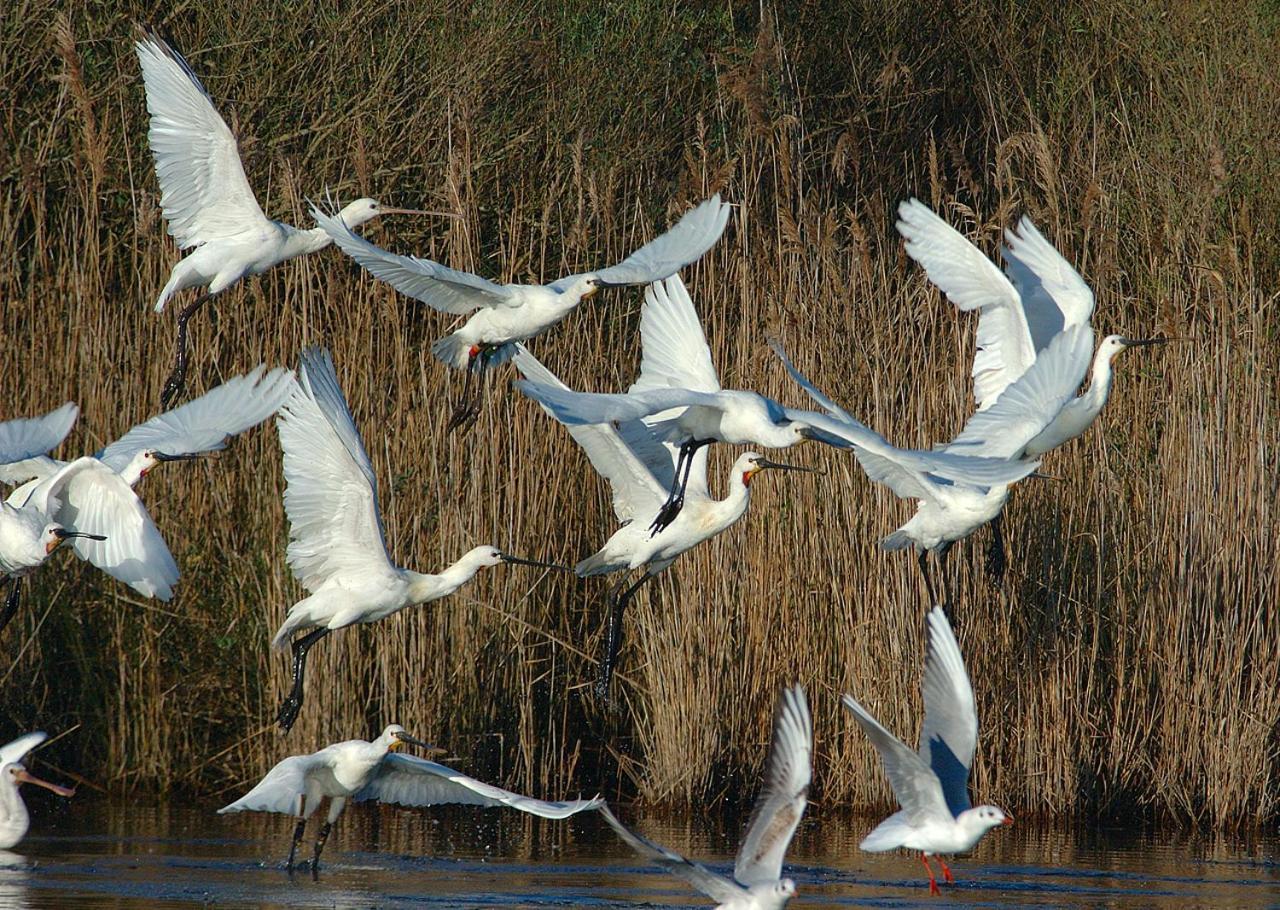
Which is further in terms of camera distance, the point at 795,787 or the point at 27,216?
the point at 27,216

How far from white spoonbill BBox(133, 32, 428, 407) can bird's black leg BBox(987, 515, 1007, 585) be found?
334 centimetres

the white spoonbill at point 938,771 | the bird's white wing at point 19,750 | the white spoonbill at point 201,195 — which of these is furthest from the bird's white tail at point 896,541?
the bird's white wing at point 19,750

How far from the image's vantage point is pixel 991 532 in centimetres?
929

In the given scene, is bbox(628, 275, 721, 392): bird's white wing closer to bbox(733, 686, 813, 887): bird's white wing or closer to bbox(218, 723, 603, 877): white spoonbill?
bbox(218, 723, 603, 877): white spoonbill

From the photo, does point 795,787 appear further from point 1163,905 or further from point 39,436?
point 39,436

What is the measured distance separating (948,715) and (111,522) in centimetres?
344

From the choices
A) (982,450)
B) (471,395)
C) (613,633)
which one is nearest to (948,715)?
(982,450)

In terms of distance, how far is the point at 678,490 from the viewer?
8891 millimetres

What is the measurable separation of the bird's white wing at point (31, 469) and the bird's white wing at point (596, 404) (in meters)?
2.68

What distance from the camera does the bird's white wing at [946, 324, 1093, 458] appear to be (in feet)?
26.5

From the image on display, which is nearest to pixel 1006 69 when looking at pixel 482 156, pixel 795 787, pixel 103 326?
pixel 482 156

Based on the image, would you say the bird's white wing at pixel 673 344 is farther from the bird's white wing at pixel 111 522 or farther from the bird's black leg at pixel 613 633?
the bird's white wing at pixel 111 522

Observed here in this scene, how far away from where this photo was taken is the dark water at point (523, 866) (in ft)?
23.6

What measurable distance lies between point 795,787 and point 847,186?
9.73 m
